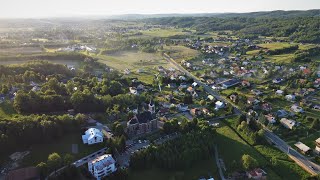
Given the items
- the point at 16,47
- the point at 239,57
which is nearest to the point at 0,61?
the point at 16,47

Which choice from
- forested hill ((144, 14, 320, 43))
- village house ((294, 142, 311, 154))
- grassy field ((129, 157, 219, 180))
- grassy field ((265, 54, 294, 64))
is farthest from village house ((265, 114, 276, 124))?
forested hill ((144, 14, 320, 43))

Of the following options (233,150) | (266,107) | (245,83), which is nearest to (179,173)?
(233,150)

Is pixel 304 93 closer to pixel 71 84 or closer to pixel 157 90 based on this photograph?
pixel 157 90

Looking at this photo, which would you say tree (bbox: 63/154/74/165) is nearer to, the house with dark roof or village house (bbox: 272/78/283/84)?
the house with dark roof

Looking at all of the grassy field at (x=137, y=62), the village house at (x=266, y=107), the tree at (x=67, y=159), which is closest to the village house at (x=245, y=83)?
the village house at (x=266, y=107)

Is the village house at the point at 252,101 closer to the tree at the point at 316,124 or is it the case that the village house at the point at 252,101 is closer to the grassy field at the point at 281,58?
the tree at the point at 316,124
